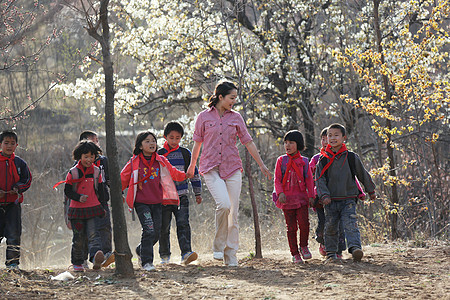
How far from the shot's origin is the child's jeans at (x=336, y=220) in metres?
6.62

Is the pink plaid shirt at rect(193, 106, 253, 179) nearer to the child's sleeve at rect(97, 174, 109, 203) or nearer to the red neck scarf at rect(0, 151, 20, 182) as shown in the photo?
the child's sleeve at rect(97, 174, 109, 203)

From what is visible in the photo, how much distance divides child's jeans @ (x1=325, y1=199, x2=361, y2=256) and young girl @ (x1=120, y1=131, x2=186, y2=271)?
68.1 inches

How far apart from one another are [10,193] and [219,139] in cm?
251

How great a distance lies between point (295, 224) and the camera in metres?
7.03

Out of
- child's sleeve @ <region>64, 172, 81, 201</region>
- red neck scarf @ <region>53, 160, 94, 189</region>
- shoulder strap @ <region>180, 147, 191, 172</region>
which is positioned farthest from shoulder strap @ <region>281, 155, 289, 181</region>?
child's sleeve @ <region>64, 172, 81, 201</region>

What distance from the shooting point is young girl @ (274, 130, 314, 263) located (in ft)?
22.7

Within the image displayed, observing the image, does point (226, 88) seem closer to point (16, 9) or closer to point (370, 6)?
point (16, 9)

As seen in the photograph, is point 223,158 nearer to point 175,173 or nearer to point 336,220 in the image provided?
point 175,173

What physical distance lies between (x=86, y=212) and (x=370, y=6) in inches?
327

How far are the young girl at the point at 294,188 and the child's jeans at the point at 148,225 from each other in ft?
4.66

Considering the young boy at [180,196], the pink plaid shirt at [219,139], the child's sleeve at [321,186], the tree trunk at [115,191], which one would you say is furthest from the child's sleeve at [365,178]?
the tree trunk at [115,191]

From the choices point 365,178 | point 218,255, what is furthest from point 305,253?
point 365,178

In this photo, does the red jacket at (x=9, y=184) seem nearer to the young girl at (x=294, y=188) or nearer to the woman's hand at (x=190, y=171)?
the woman's hand at (x=190, y=171)

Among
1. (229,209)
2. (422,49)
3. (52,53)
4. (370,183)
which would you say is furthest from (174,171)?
(52,53)
